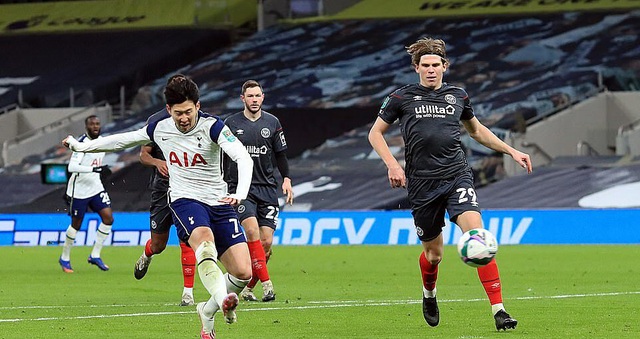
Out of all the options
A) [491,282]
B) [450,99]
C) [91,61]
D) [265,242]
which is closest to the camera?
[491,282]

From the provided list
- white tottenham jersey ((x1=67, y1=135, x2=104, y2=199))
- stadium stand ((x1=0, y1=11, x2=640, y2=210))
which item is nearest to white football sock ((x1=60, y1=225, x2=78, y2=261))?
white tottenham jersey ((x1=67, y1=135, x2=104, y2=199))

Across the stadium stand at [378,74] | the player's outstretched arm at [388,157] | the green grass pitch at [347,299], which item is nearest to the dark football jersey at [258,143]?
the green grass pitch at [347,299]

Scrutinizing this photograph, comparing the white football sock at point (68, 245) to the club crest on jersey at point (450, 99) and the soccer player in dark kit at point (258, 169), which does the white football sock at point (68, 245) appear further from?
the club crest on jersey at point (450, 99)

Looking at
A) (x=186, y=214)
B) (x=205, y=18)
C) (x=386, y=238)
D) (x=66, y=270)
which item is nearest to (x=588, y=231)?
(x=386, y=238)

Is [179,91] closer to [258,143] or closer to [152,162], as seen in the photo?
[152,162]

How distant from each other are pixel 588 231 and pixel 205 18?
24.5 metres

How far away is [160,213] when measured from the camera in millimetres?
15297

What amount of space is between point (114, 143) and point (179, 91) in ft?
2.74

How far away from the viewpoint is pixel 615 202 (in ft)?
103

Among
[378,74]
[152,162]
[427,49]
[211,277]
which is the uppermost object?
[427,49]

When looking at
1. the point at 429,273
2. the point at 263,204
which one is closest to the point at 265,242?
the point at 263,204

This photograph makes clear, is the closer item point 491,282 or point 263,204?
point 491,282

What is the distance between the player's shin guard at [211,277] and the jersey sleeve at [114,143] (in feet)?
3.41

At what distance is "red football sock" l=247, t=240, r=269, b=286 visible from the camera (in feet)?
49.2
